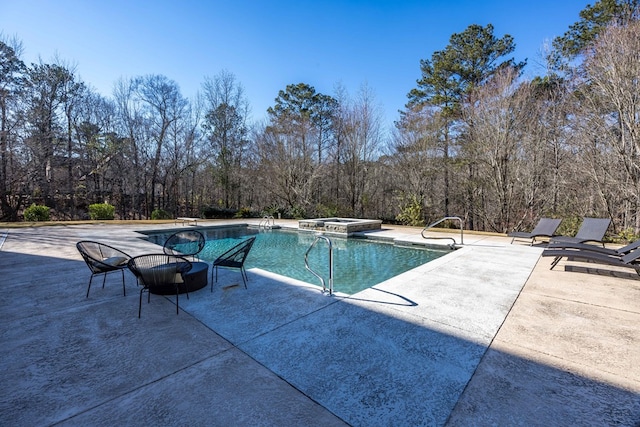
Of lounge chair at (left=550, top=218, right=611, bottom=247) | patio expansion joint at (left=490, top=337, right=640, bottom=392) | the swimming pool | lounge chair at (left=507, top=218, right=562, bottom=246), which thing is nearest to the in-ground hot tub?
the swimming pool

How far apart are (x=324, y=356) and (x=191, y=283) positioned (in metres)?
2.22

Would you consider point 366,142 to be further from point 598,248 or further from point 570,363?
point 570,363

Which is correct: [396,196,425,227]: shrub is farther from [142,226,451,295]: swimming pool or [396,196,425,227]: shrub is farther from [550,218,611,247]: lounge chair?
[550,218,611,247]: lounge chair

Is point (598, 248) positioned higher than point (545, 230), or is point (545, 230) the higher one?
point (545, 230)

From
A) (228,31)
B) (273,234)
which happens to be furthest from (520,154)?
(228,31)

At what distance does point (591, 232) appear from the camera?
5734 mm

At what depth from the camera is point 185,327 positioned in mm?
2625

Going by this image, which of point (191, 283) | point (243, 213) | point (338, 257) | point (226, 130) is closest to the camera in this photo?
point (191, 283)

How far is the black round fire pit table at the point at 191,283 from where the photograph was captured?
3414 mm

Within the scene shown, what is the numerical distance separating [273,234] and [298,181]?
5.72 meters

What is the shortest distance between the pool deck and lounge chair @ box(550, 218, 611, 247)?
1.92 meters

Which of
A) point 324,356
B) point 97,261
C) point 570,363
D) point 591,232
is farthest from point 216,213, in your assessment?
point 570,363

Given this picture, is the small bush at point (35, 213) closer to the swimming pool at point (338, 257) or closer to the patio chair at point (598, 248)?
the swimming pool at point (338, 257)

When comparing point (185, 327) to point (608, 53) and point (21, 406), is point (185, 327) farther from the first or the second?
point (608, 53)
